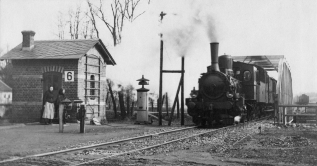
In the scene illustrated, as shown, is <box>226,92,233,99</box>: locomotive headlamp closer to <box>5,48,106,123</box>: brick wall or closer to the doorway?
<box>5,48,106,123</box>: brick wall

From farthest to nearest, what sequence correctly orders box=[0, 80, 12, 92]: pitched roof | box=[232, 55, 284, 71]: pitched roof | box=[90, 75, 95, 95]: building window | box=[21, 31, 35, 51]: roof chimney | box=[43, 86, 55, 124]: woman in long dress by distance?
1. box=[0, 80, 12, 92]: pitched roof
2. box=[232, 55, 284, 71]: pitched roof
3. box=[90, 75, 95, 95]: building window
4. box=[21, 31, 35, 51]: roof chimney
5. box=[43, 86, 55, 124]: woman in long dress

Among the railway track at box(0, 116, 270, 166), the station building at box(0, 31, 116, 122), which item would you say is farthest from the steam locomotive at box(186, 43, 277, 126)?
the railway track at box(0, 116, 270, 166)

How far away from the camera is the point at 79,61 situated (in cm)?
1973

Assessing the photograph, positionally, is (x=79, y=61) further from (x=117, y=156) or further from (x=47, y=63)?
(x=117, y=156)

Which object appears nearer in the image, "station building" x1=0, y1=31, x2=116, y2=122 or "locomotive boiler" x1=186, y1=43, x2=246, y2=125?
"locomotive boiler" x1=186, y1=43, x2=246, y2=125

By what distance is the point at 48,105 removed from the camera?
59.1 ft

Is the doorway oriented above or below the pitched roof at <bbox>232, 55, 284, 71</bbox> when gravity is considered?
below

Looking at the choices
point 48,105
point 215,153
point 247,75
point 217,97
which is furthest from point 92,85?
point 215,153

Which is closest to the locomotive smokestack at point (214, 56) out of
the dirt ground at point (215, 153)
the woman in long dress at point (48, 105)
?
the dirt ground at point (215, 153)

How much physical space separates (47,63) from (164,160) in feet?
44.5

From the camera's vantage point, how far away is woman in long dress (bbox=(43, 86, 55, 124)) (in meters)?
17.9

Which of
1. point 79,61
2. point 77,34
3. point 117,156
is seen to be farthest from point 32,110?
point 77,34

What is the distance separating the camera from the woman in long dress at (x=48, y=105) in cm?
1788

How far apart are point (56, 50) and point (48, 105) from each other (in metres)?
3.59
